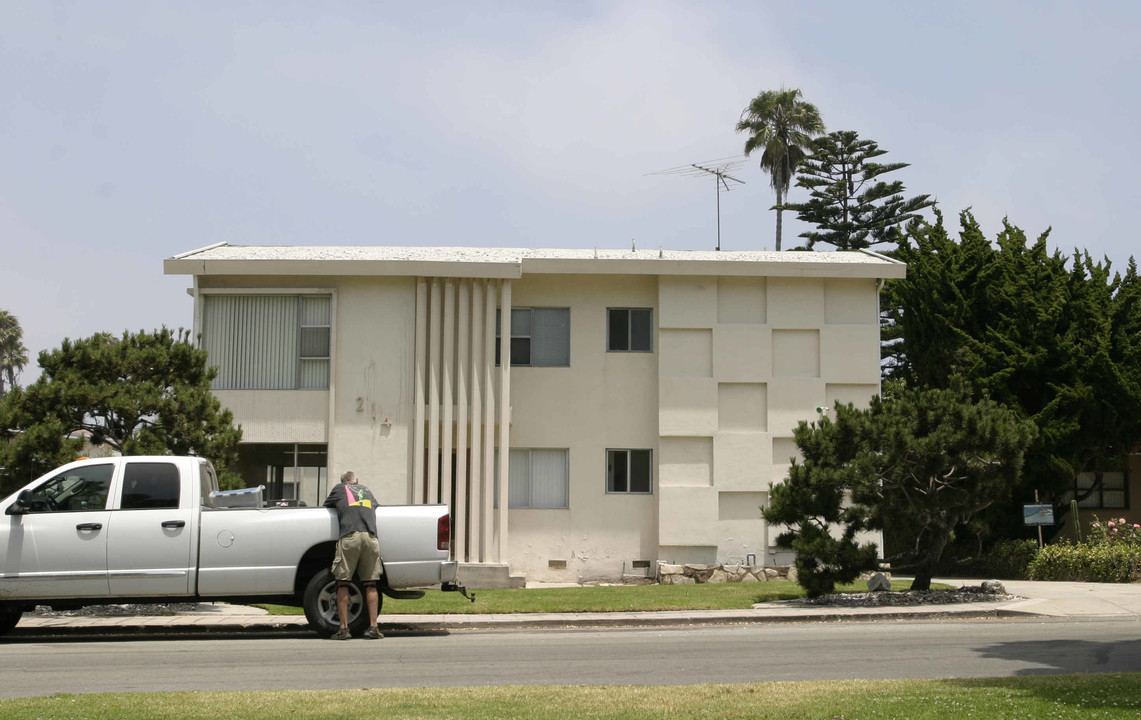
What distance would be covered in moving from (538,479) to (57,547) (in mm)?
11456

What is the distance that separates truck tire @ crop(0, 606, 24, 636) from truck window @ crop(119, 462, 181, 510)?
1.87 metres

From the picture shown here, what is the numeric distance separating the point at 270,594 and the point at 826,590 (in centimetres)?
810

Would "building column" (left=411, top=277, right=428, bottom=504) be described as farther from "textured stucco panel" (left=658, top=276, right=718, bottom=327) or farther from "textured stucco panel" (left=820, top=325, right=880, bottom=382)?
"textured stucco panel" (left=820, top=325, right=880, bottom=382)

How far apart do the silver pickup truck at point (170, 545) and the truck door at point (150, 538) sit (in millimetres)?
11

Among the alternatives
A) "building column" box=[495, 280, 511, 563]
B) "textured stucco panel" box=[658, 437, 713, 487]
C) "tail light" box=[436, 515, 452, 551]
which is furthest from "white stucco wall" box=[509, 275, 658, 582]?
"tail light" box=[436, 515, 452, 551]

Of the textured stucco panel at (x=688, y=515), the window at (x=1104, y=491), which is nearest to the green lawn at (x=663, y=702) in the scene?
the textured stucco panel at (x=688, y=515)

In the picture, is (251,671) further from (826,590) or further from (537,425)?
(537,425)

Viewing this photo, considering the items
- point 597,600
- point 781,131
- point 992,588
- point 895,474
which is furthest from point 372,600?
point 781,131

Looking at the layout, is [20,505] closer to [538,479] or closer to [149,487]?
[149,487]

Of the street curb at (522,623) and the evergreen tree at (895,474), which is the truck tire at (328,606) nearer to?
the street curb at (522,623)

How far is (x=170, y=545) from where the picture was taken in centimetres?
1349

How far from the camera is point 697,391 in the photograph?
23.4 m

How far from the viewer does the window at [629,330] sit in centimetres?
2391

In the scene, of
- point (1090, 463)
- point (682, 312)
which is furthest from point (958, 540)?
point (682, 312)
